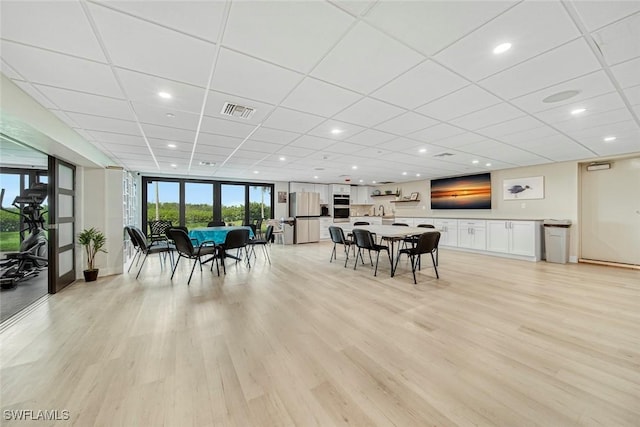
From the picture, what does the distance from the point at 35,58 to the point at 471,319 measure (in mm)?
4594

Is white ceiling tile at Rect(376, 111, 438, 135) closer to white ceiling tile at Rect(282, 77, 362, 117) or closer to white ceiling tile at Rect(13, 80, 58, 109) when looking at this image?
white ceiling tile at Rect(282, 77, 362, 117)

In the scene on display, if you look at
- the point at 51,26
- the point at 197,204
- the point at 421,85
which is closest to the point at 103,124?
the point at 51,26

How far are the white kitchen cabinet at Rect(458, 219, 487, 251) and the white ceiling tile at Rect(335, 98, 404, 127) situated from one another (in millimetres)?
5448

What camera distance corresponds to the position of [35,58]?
1.83 meters

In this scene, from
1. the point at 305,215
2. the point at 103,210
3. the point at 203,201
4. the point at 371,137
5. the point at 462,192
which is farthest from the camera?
the point at 305,215

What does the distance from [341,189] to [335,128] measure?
7.10 m

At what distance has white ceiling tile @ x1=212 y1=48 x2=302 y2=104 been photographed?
6.35ft

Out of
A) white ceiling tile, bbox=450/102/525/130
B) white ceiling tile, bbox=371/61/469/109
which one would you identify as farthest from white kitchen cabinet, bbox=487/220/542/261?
white ceiling tile, bbox=371/61/469/109

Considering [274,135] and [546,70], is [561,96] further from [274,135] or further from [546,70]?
[274,135]

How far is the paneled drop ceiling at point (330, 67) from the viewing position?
148 centimetres

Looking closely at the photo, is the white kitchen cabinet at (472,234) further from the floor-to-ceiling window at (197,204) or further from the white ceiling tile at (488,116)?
the floor-to-ceiling window at (197,204)

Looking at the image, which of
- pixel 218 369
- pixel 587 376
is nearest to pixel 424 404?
pixel 587 376

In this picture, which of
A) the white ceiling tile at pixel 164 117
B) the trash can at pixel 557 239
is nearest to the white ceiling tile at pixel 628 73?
the white ceiling tile at pixel 164 117

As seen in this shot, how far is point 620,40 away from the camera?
172 centimetres
